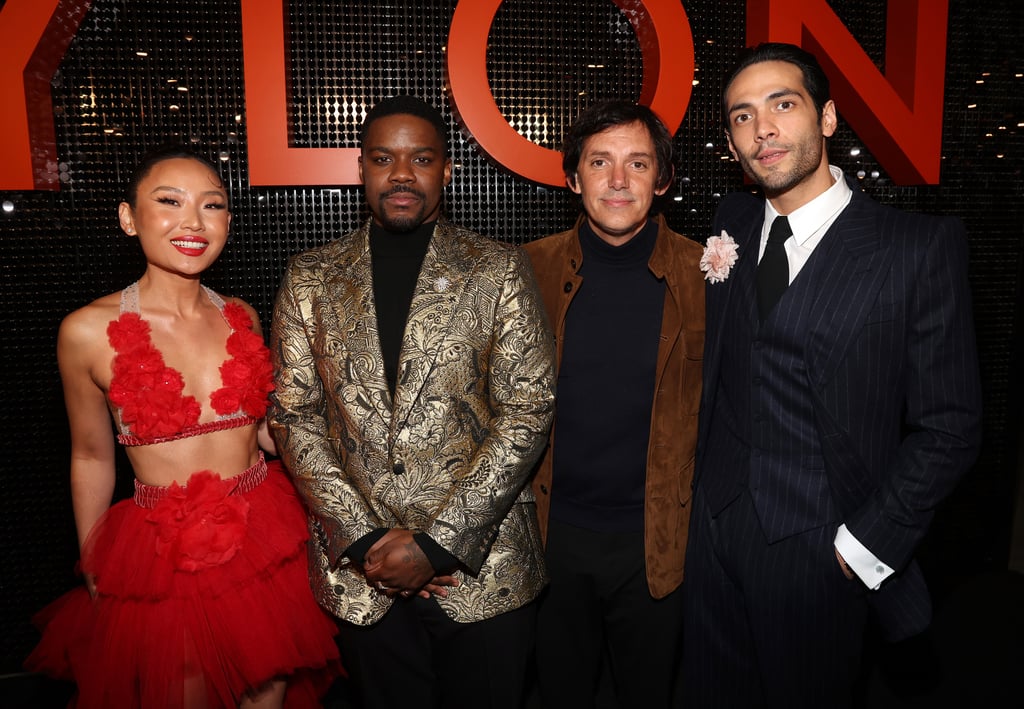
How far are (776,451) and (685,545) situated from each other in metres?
0.49

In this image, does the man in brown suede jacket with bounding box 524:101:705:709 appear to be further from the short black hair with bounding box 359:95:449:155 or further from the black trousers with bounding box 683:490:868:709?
the short black hair with bounding box 359:95:449:155

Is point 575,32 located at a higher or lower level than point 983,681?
higher

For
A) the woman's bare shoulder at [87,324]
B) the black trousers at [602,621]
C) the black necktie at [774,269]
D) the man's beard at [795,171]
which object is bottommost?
the black trousers at [602,621]

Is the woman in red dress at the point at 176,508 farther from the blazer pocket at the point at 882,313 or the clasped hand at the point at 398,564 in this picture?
the blazer pocket at the point at 882,313

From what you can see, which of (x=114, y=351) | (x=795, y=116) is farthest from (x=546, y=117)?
(x=114, y=351)

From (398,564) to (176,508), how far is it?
26.7 inches

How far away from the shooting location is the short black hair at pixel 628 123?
7.30 ft

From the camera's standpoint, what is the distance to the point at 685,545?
218 centimetres

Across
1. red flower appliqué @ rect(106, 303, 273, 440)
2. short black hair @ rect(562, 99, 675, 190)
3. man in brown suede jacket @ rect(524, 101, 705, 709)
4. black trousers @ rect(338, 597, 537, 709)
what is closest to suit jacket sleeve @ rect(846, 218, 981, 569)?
man in brown suede jacket @ rect(524, 101, 705, 709)

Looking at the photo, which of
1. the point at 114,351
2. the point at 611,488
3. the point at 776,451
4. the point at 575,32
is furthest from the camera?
the point at 575,32

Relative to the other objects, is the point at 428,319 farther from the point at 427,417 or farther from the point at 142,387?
the point at 142,387

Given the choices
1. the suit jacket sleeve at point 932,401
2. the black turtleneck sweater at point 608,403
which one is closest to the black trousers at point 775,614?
the suit jacket sleeve at point 932,401

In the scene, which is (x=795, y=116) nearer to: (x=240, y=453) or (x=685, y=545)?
(x=685, y=545)

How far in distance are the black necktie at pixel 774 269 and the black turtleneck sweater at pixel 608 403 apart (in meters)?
0.33
